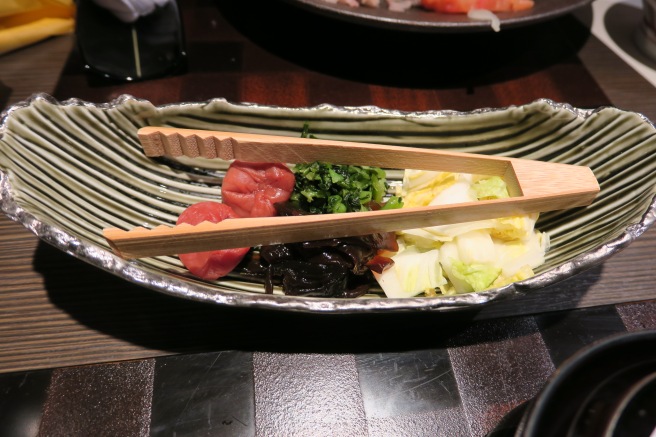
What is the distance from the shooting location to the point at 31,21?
2424 mm

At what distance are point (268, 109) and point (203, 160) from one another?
34 centimetres

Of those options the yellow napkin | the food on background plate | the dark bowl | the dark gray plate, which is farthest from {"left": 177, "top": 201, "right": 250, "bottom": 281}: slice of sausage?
the yellow napkin

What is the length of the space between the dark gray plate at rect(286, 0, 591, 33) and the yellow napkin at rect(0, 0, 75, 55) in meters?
1.33

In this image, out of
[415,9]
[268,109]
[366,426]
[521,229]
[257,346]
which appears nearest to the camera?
[366,426]

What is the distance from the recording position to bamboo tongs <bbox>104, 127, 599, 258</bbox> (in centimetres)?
127

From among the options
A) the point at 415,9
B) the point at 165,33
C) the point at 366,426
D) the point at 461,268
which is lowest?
the point at 366,426

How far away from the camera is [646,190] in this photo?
1.52m

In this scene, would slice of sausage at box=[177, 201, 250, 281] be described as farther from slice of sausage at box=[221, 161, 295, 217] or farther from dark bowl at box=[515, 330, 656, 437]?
dark bowl at box=[515, 330, 656, 437]

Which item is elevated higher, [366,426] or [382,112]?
[382,112]

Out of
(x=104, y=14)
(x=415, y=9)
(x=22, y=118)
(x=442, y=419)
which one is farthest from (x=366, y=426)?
(x=104, y=14)

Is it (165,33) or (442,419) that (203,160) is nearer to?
(165,33)

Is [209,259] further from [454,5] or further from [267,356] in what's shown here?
[454,5]

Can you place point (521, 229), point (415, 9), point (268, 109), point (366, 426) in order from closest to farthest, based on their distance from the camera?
point (366, 426) < point (521, 229) < point (268, 109) < point (415, 9)

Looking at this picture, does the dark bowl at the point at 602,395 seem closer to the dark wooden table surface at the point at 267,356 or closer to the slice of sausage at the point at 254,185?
the dark wooden table surface at the point at 267,356
